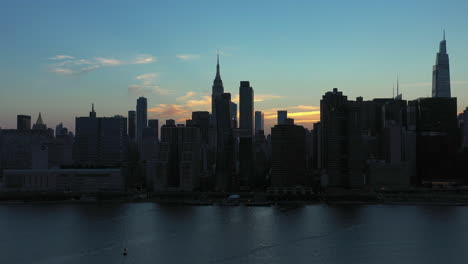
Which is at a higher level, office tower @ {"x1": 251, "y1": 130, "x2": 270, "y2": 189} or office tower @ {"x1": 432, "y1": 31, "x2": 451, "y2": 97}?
office tower @ {"x1": 432, "y1": 31, "x2": 451, "y2": 97}

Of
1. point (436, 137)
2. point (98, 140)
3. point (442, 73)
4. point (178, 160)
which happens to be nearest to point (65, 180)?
point (178, 160)

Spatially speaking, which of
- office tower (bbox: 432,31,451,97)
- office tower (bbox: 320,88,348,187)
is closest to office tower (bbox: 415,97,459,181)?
office tower (bbox: 432,31,451,97)

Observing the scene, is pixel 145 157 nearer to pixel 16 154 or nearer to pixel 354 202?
pixel 16 154

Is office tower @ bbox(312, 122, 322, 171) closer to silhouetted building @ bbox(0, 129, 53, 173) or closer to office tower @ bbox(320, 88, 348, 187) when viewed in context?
office tower @ bbox(320, 88, 348, 187)

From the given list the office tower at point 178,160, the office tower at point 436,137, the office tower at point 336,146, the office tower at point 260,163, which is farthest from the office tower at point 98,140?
the office tower at point 436,137

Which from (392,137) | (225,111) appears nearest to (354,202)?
(392,137)

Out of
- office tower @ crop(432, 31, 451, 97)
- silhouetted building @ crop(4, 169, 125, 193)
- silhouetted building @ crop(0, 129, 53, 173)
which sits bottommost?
silhouetted building @ crop(4, 169, 125, 193)
